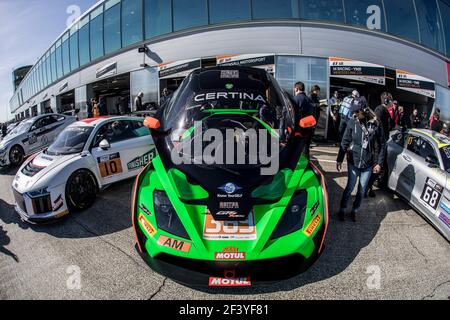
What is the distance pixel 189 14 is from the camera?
1262 centimetres

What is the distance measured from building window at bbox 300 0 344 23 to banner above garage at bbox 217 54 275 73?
2341 millimetres

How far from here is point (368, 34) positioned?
1162 cm

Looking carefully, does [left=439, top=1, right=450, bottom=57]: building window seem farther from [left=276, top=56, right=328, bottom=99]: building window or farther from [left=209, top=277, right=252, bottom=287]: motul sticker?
[left=209, top=277, right=252, bottom=287]: motul sticker

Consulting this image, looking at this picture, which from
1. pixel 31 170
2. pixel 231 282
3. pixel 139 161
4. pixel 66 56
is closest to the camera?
pixel 231 282

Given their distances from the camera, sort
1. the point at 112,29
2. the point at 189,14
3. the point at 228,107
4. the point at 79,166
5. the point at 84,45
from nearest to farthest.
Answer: the point at 228,107, the point at 79,166, the point at 189,14, the point at 112,29, the point at 84,45

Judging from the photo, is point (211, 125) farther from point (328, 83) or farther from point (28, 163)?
point (328, 83)

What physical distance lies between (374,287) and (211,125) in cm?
224

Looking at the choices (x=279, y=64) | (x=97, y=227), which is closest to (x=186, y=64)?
(x=279, y=64)

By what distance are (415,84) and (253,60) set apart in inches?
316

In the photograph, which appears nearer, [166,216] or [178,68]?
[166,216]

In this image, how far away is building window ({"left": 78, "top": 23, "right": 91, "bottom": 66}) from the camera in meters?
19.0

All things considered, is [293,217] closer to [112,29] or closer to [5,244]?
[5,244]

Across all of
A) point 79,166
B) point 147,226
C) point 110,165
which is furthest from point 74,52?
point 147,226
